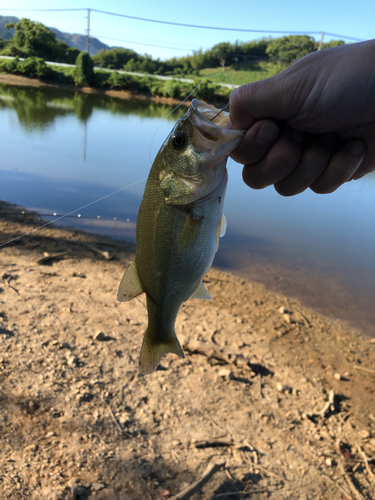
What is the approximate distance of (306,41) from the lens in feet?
210

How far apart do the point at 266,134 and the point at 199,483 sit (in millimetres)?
3014

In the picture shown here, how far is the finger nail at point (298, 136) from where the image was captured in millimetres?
2133

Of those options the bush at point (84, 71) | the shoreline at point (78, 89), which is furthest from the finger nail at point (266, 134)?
the bush at point (84, 71)

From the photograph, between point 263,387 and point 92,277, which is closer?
point 263,387

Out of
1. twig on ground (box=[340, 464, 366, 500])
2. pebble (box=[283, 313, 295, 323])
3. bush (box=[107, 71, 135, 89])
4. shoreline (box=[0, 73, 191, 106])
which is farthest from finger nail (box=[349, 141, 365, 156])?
bush (box=[107, 71, 135, 89])

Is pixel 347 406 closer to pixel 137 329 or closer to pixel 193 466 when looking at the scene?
pixel 193 466

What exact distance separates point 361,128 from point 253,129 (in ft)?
2.27

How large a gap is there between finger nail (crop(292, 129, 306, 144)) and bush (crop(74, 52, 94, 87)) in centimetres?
5281

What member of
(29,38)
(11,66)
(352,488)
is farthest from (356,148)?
(29,38)

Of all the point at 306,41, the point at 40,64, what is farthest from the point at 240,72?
the point at 40,64

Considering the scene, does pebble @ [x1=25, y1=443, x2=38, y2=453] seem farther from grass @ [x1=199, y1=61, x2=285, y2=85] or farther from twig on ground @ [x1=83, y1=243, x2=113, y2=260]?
grass @ [x1=199, y1=61, x2=285, y2=85]

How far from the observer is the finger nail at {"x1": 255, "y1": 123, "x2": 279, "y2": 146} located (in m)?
1.92

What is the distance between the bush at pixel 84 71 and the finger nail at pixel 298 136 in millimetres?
52809

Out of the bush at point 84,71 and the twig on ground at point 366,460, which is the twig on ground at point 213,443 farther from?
the bush at point 84,71
